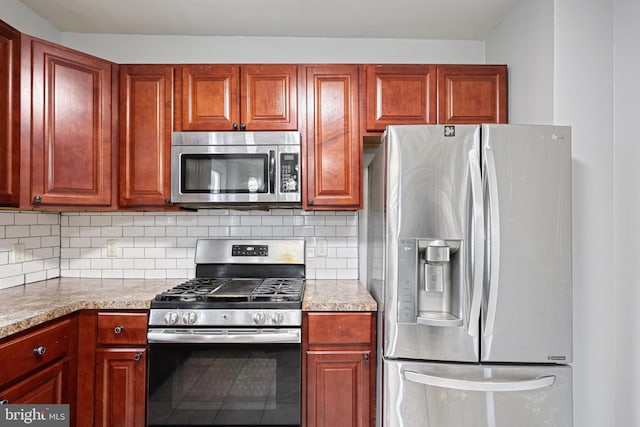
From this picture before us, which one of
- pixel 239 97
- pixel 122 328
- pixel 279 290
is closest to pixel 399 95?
pixel 239 97

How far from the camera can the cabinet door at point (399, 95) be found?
7.56 ft

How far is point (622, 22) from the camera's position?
72.1 inches

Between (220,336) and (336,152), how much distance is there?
46.7 inches

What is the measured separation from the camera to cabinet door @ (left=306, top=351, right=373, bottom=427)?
6.47ft

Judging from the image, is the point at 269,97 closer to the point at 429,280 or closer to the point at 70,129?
the point at 70,129

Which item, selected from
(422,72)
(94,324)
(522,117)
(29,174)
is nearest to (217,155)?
(29,174)

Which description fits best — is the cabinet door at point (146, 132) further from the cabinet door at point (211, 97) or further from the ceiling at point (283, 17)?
the ceiling at point (283, 17)

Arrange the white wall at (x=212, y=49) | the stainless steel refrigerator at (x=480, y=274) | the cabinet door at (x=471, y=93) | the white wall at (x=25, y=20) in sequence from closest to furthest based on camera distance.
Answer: the stainless steel refrigerator at (x=480, y=274) < the white wall at (x=25, y=20) < the cabinet door at (x=471, y=93) < the white wall at (x=212, y=49)

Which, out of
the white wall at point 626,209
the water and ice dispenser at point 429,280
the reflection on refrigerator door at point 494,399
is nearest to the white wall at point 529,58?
the white wall at point 626,209

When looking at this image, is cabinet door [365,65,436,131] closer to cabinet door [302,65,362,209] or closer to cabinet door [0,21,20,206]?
cabinet door [302,65,362,209]

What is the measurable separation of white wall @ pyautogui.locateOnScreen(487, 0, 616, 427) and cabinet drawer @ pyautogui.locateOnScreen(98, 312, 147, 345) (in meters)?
2.08

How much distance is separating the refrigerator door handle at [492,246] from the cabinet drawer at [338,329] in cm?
58

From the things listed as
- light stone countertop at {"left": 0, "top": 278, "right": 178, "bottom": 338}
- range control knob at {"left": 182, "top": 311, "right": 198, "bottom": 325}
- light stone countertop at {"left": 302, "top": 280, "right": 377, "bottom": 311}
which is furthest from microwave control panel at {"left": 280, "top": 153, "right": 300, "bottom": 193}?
light stone countertop at {"left": 0, "top": 278, "right": 178, "bottom": 338}

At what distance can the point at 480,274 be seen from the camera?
1.64 m
